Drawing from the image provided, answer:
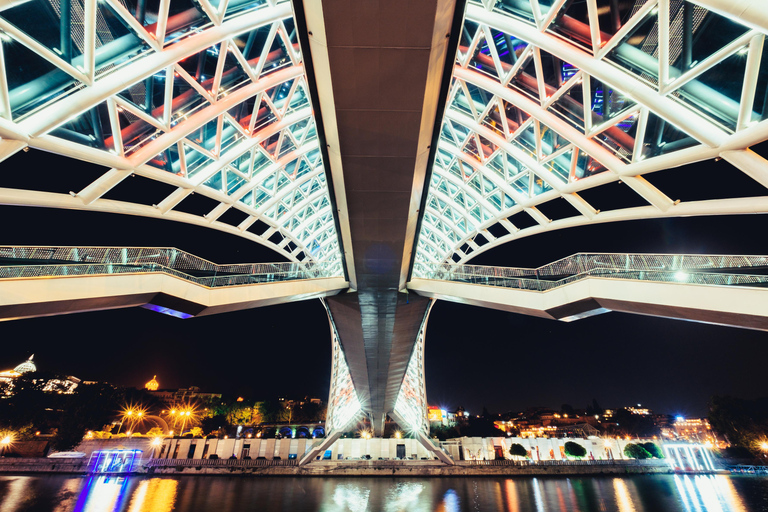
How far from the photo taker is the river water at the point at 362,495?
66.6 feet

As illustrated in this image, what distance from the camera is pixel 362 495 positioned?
2492cm

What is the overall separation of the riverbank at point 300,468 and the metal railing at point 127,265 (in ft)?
95.7

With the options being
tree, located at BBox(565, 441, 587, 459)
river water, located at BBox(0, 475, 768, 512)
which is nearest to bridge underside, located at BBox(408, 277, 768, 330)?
river water, located at BBox(0, 475, 768, 512)

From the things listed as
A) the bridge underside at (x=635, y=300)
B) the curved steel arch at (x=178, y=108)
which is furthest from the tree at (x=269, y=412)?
the bridge underside at (x=635, y=300)

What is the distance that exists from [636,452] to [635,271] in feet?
161

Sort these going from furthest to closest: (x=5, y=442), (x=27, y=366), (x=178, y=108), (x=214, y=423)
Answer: (x=27, y=366) < (x=214, y=423) < (x=5, y=442) < (x=178, y=108)

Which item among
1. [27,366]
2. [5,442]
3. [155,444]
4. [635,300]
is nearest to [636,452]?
[635,300]

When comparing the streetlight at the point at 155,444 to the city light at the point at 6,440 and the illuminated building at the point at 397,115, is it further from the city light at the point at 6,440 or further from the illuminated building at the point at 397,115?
the illuminated building at the point at 397,115

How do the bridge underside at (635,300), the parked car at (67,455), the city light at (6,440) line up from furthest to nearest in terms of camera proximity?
1. the parked car at (67,455)
2. the city light at (6,440)
3. the bridge underside at (635,300)

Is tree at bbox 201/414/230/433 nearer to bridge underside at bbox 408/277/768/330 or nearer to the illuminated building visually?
the illuminated building

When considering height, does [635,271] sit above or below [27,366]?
below

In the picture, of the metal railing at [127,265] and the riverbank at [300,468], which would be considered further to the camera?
the riverbank at [300,468]

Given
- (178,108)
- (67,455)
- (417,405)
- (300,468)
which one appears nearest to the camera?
(178,108)

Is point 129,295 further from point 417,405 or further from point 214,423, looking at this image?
point 214,423
